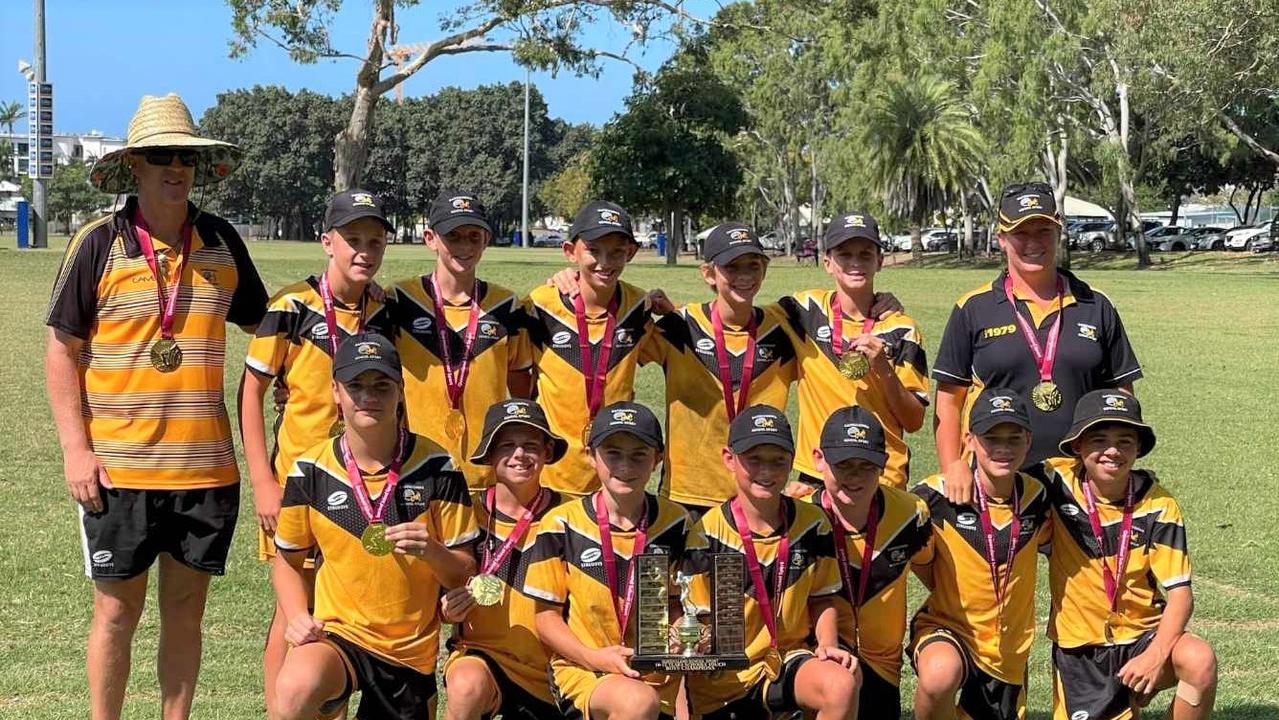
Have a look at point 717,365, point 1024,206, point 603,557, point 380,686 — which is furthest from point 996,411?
point 380,686

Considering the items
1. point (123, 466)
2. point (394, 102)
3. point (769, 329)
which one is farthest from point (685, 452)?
point (394, 102)

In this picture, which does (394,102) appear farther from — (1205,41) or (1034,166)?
(1205,41)

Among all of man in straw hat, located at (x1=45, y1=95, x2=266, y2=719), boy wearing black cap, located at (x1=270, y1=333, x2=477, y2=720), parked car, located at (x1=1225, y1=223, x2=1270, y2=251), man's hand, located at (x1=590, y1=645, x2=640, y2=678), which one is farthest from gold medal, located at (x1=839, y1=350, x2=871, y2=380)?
parked car, located at (x1=1225, y1=223, x2=1270, y2=251)

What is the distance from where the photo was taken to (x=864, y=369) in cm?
576

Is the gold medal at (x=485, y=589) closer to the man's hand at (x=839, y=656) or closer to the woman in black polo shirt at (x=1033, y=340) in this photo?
the man's hand at (x=839, y=656)

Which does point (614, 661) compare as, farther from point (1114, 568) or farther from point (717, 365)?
point (1114, 568)

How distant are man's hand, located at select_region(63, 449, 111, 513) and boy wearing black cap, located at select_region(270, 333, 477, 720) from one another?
0.73 m

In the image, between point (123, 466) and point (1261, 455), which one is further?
point (1261, 455)

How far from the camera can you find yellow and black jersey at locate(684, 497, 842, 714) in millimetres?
5109

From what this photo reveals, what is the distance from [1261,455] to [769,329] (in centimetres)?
852

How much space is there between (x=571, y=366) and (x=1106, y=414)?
7.20ft

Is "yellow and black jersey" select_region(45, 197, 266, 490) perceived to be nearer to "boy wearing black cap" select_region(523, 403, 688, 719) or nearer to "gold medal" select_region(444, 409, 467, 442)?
"gold medal" select_region(444, 409, 467, 442)

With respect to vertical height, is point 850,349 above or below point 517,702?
above

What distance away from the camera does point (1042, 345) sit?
5.80 metres
